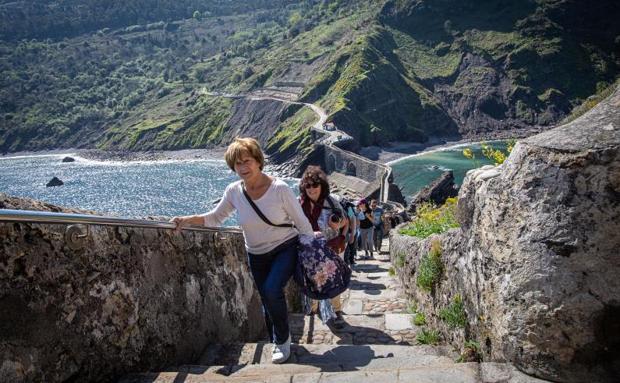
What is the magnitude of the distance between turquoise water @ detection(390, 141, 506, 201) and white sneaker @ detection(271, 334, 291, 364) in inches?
2334

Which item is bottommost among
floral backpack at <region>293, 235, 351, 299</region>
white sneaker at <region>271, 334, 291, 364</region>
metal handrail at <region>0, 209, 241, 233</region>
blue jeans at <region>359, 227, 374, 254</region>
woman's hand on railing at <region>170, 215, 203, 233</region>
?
blue jeans at <region>359, 227, 374, 254</region>

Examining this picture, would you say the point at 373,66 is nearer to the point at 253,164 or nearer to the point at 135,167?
the point at 135,167

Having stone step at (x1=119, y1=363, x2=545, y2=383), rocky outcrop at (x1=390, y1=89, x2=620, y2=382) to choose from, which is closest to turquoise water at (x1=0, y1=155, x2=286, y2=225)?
stone step at (x1=119, y1=363, x2=545, y2=383)

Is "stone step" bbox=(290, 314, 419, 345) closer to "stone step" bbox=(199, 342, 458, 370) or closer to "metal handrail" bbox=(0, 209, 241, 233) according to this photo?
"stone step" bbox=(199, 342, 458, 370)

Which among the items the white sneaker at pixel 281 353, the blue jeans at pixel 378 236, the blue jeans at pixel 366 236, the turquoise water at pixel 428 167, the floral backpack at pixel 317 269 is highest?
the floral backpack at pixel 317 269

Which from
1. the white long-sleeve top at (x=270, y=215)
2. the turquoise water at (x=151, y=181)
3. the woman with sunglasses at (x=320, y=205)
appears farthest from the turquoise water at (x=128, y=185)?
the white long-sleeve top at (x=270, y=215)

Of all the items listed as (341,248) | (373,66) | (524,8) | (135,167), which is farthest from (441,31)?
(341,248)

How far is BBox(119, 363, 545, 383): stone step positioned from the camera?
2.90 metres

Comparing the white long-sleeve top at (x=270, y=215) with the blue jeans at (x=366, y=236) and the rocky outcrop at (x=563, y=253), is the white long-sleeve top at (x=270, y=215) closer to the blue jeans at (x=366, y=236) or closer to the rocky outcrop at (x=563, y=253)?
the rocky outcrop at (x=563, y=253)

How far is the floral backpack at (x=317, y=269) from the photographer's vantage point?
173 inches

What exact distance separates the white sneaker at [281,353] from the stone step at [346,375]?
0.33 m

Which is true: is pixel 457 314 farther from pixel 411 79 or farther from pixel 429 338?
pixel 411 79

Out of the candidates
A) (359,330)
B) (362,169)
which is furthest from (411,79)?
(359,330)

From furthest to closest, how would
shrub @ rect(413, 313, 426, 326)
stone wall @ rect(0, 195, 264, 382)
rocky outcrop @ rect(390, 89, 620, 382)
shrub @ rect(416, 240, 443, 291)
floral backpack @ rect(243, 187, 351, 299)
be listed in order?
shrub @ rect(413, 313, 426, 326) < shrub @ rect(416, 240, 443, 291) < floral backpack @ rect(243, 187, 351, 299) < stone wall @ rect(0, 195, 264, 382) < rocky outcrop @ rect(390, 89, 620, 382)
